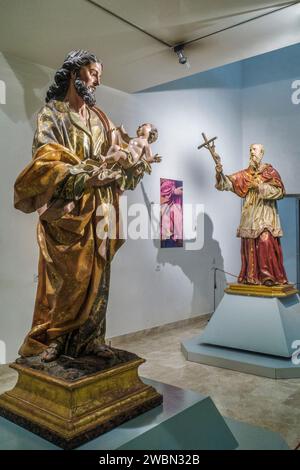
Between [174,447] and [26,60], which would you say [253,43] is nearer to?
[26,60]

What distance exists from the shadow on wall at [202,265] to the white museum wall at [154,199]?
0.06 feet

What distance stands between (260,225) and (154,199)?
1586 mm

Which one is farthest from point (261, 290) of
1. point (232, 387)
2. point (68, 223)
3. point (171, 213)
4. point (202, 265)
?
point (68, 223)

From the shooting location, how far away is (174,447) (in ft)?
5.74

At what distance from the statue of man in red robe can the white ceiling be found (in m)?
1.36

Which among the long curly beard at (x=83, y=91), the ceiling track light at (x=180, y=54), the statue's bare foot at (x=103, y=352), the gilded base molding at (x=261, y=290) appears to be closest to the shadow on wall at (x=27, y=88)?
the ceiling track light at (x=180, y=54)

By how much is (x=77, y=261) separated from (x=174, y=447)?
3.14ft

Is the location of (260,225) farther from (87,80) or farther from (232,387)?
(87,80)

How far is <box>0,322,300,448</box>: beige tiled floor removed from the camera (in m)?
2.85

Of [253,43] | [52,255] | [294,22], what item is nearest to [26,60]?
[253,43]

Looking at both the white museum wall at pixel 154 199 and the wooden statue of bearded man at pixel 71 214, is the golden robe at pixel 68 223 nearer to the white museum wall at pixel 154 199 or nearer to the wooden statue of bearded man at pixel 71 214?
the wooden statue of bearded man at pixel 71 214

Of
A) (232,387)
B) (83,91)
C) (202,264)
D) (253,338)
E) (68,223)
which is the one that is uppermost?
(83,91)

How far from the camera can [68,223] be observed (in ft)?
5.93
